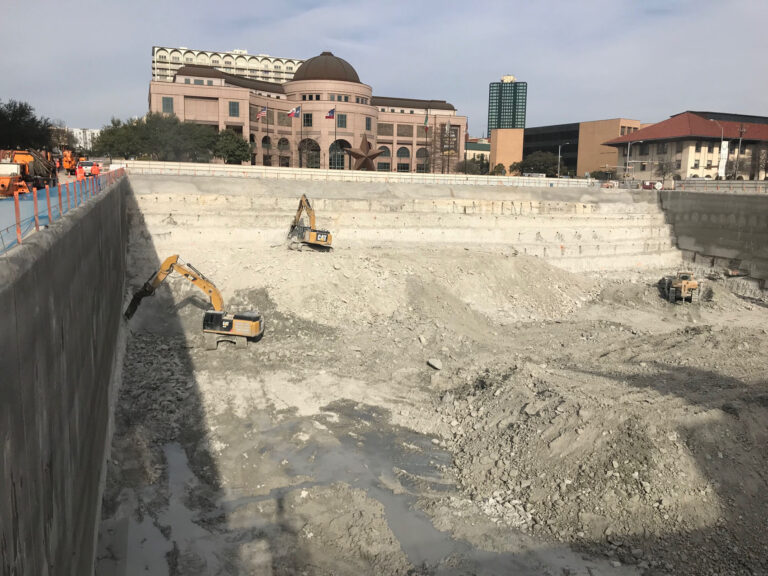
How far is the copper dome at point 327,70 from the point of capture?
7888cm

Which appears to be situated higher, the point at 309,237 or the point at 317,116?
the point at 317,116

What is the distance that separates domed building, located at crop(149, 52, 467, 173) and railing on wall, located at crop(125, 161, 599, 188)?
20271mm

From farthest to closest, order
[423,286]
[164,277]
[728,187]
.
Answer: [728,187]
[423,286]
[164,277]

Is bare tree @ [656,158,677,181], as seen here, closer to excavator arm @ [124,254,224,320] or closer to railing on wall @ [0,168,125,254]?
excavator arm @ [124,254,224,320]

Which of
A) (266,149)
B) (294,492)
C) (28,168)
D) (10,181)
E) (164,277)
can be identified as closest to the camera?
(294,492)

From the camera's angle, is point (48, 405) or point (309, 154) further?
point (309, 154)

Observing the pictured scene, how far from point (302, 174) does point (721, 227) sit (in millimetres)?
30587

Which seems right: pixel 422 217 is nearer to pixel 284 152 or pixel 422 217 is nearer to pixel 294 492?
pixel 294 492

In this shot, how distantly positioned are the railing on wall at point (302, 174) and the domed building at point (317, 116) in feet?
66.5

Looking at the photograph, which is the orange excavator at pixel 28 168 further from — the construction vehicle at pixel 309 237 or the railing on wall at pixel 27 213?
the construction vehicle at pixel 309 237

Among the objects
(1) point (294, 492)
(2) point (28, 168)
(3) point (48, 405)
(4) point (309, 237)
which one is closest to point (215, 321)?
(1) point (294, 492)

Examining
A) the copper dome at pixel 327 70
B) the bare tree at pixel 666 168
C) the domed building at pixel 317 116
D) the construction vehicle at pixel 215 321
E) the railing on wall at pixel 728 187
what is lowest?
the construction vehicle at pixel 215 321

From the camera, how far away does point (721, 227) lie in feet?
138

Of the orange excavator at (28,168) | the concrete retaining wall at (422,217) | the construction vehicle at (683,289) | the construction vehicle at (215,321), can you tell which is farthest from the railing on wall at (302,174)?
the construction vehicle at (215,321)
